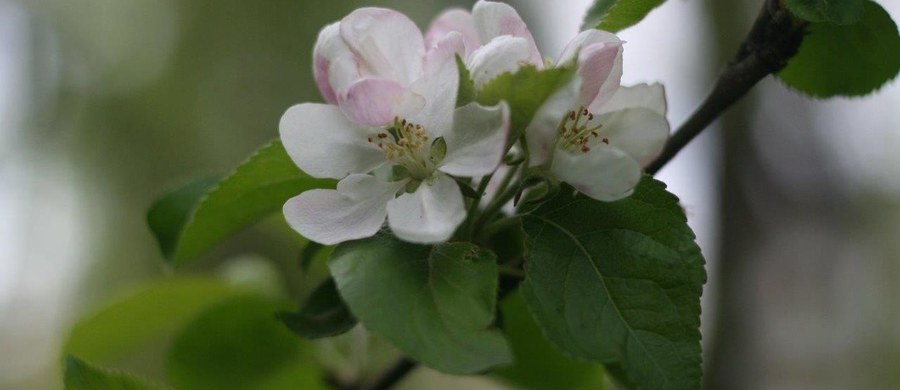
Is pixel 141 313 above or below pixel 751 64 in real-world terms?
below

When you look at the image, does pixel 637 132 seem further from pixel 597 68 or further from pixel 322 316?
pixel 322 316

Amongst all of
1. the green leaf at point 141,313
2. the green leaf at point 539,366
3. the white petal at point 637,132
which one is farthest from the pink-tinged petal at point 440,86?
the green leaf at point 141,313

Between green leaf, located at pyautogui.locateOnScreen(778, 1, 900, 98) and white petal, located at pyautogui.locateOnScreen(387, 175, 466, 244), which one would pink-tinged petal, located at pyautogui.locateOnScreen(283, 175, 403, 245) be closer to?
white petal, located at pyautogui.locateOnScreen(387, 175, 466, 244)

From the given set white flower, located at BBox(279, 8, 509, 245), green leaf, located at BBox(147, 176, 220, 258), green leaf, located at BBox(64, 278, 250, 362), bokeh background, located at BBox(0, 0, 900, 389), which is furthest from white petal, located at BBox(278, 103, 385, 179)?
bokeh background, located at BBox(0, 0, 900, 389)

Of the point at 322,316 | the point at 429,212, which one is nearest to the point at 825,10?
the point at 429,212

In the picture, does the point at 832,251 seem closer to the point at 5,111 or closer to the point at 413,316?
the point at 413,316

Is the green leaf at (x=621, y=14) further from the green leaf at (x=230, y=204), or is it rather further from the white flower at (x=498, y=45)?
the green leaf at (x=230, y=204)
